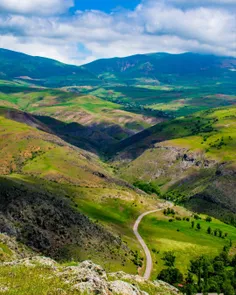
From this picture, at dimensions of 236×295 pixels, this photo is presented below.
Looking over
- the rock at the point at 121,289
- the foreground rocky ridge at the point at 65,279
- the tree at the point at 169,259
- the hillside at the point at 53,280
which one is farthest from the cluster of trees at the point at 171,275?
the rock at the point at 121,289

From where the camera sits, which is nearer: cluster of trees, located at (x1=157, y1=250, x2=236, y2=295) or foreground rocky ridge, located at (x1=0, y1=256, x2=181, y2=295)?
foreground rocky ridge, located at (x1=0, y1=256, x2=181, y2=295)

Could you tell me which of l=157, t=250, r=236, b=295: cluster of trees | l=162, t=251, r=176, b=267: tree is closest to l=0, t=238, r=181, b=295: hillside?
l=157, t=250, r=236, b=295: cluster of trees

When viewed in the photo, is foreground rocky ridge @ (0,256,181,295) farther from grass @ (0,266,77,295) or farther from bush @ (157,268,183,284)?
bush @ (157,268,183,284)

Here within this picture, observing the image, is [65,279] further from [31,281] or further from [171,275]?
[171,275]

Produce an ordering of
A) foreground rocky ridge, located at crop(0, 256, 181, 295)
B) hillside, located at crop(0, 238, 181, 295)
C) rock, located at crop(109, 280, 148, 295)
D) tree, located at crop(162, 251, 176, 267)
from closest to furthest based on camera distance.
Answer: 1. hillside, located at crop(0, 238, 181, 295)
2. foreground rocky ridge, located at crop(0, 256, 181, 295)
3. rock, located at crop(109, 280, 148, 295)
4. tree, located at crop(162, 251, 176, 267)

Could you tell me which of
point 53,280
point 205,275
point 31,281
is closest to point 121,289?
point 53,280

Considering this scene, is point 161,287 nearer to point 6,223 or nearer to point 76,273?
point 76,273

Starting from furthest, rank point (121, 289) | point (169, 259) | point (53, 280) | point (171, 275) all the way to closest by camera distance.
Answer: point (169, 259) → point (171, 275) → point (121, 289) → point (53, 280)

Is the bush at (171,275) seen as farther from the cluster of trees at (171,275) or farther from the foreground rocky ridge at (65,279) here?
the foreground rocky ridge at (65,279)
